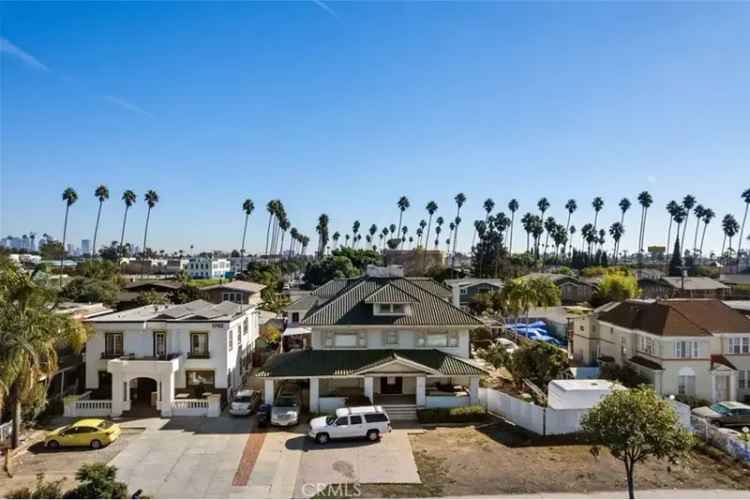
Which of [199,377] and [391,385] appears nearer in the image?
[199,377]

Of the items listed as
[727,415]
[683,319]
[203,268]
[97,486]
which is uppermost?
[203,268]

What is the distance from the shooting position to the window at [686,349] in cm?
3356

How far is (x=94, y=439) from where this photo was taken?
24.5 m

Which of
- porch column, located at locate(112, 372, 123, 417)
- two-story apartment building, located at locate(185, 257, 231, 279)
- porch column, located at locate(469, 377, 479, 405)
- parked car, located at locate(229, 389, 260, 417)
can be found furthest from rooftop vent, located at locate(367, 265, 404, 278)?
two-story apartment building, located at locate(185, 257, 231, 279)

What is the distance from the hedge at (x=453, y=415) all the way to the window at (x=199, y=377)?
14181 mm

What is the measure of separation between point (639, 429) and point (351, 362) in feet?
59.7

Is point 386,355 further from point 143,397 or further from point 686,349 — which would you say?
point 686,349

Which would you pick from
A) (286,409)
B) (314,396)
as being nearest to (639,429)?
(286,409)

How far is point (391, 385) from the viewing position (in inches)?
1330

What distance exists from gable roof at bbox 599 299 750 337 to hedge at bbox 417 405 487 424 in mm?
14777

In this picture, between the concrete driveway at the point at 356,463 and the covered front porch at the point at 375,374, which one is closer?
the concrete driveway at the point at 356,463

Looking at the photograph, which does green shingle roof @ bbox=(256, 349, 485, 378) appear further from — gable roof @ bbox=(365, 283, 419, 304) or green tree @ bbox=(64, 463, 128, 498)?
green tree @ bbox=(64, 463, 128, 498)

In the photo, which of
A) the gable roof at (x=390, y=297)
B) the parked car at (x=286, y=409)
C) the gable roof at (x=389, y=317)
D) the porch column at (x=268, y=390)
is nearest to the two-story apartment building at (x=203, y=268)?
the gable roof at (x=389, y=317)

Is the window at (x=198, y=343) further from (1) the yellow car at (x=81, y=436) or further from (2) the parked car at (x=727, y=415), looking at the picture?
(2) the parked car at (x=727, y=415)
